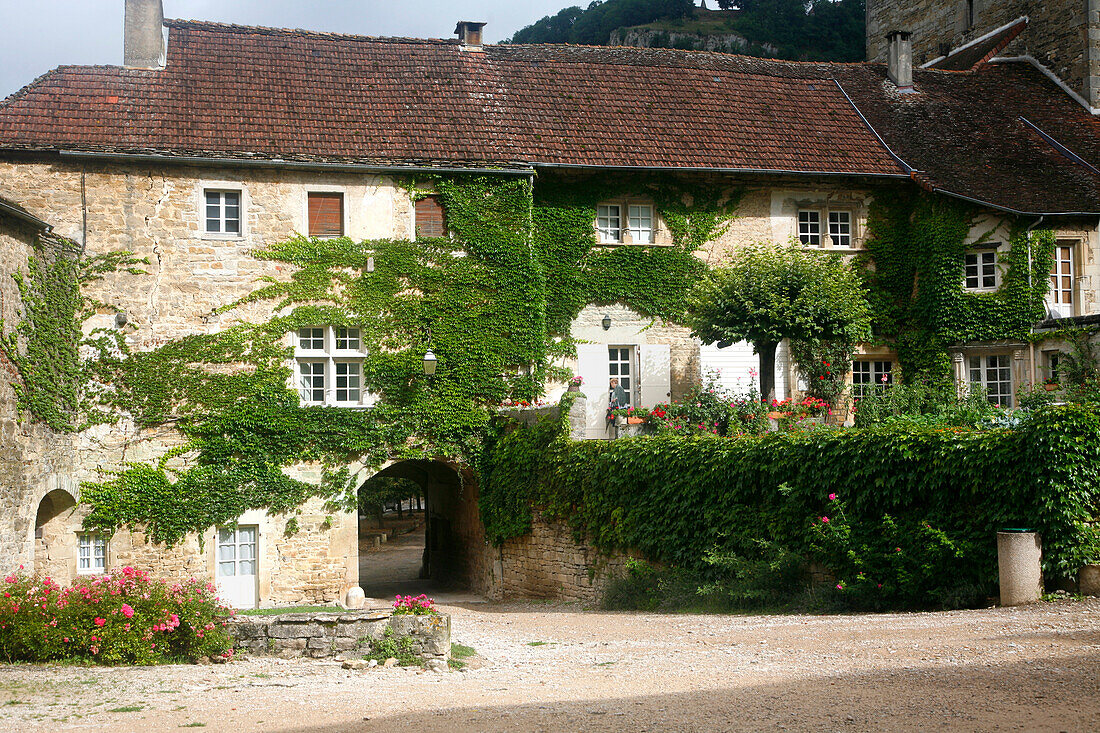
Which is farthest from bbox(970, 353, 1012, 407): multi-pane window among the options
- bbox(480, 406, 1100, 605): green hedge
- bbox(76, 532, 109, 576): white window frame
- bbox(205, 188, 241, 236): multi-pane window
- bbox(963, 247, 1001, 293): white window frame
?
bbox(76, 532, 109, 576): white window frame

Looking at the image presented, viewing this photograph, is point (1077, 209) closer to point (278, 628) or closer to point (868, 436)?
point (868, 436)

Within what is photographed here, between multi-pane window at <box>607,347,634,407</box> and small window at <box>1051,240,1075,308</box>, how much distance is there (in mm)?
8570

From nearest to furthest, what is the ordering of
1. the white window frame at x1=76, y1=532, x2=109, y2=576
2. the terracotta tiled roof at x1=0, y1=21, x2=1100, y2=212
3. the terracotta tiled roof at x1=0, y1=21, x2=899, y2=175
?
the white window frame at x1=76, y1=532, x2=109, y2=576, the terracotta tiled roof at x1=0, y1=21, x2=899, y2=175, the terracotta tiled roof at x1=0, y1=21, x2=1100, y2=212

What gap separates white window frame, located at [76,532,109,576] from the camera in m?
18.1

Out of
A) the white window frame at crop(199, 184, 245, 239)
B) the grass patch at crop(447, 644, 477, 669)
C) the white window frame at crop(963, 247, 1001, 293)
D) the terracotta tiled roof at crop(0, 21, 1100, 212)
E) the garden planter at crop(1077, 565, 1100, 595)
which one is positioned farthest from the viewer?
the white window frame at crop(963, 247, 1001, 293)

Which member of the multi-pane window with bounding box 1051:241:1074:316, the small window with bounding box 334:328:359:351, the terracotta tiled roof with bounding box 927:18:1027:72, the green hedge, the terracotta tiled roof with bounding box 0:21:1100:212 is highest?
the terracotta tiled roof with bounding box 927:18:1027:72

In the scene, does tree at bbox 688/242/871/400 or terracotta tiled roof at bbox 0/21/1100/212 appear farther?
terracotta tiled roof at bbox 0/21/1100/212

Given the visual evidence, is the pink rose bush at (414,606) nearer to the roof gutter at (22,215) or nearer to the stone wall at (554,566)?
the stone wall at (554,566)

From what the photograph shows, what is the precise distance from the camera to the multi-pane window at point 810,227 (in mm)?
21828

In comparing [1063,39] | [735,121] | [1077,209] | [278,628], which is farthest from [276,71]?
[1063,39]

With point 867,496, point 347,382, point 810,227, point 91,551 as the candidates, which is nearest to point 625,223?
point 810,227

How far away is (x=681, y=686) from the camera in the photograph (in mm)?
8758

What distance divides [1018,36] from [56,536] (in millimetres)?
25392

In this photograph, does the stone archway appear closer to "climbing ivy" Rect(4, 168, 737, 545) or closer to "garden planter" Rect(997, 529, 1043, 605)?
"climbing ivy" Rect(4, 168, 737, 545)
